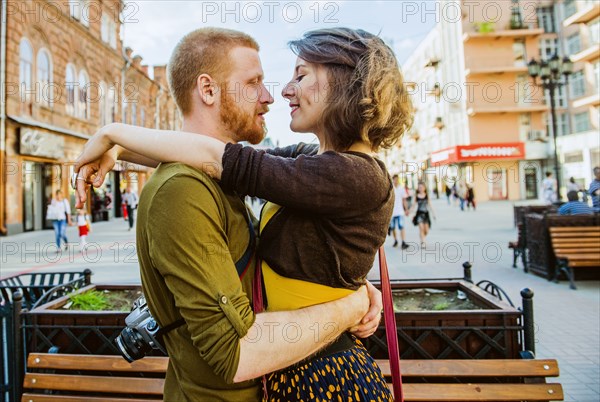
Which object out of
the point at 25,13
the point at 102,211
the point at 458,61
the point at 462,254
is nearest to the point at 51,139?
the point at 25,13

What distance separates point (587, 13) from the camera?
30500 millimetres

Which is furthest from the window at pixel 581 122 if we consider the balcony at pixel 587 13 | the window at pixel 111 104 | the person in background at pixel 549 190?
the window at pixel 111 104

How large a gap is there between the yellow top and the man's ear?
0.56m

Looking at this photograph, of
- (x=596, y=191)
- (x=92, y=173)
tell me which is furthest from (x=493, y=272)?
(x=92, y=173)

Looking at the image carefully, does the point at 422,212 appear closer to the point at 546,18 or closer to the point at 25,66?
the point at 25,66

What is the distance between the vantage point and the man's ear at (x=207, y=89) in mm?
1344

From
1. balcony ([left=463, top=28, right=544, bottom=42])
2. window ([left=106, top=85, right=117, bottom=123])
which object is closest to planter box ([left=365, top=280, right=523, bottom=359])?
window ([left=106, top=85, right=117, bottom=123])

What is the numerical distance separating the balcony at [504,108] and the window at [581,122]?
2545mm

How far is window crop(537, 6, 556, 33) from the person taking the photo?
3875 cm

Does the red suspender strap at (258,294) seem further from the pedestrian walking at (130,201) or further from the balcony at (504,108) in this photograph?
the balcony at (504,108)

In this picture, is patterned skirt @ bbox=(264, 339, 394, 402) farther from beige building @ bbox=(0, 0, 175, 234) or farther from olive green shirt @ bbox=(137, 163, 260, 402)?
beige building @ bbox=(0, 0, 175, 234)

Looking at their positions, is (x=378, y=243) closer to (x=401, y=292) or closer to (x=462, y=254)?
(x=401, y=292)

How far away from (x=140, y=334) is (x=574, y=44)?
4373 centimetres

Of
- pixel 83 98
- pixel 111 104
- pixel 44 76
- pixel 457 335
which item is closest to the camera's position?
pixel 457 335
